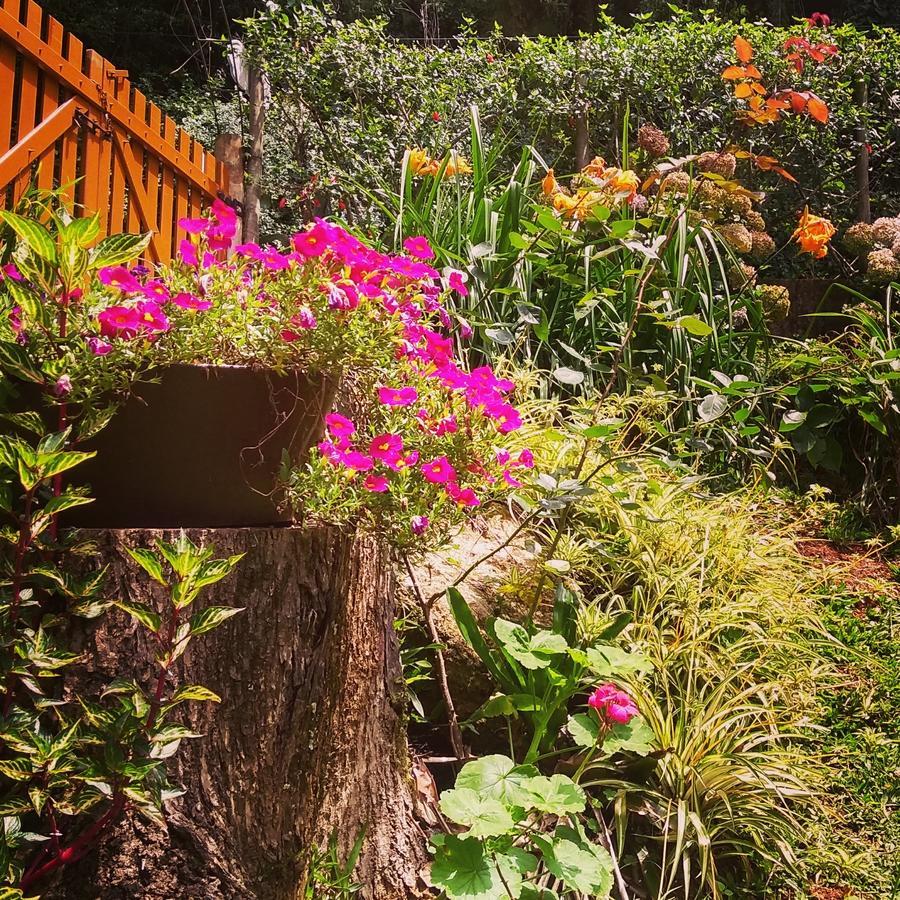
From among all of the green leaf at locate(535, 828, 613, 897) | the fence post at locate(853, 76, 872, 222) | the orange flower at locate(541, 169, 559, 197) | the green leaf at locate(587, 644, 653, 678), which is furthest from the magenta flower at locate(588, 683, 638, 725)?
the fence post at locate(853, 76, 872, 222)

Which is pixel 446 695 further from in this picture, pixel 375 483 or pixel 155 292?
pixel 155 292

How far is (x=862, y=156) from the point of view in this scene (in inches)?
211

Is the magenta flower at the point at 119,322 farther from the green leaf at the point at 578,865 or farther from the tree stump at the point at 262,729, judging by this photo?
the green leaf at the point at 578,865

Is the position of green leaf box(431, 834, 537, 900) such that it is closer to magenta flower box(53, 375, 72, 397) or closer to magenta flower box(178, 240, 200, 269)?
magenta flower box(53, 375, 72, 397)

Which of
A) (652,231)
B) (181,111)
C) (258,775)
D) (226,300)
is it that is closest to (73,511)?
(226,300)

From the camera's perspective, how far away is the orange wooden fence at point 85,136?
3.03 m

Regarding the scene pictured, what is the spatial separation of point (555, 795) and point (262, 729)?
21.2 inches

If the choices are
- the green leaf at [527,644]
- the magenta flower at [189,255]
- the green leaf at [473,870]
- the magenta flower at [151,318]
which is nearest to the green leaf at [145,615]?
the magenta flower at [151,318]

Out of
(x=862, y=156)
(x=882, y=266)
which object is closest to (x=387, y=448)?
(x=882, y=266)

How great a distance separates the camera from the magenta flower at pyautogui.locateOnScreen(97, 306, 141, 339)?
4.27ft

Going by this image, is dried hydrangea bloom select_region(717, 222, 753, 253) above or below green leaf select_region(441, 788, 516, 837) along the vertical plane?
above

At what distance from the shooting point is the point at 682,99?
17.7ft

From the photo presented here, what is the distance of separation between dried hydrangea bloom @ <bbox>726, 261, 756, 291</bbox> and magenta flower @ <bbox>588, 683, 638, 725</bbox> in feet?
8.54

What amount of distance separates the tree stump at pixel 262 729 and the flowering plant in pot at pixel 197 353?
0.09 meters
